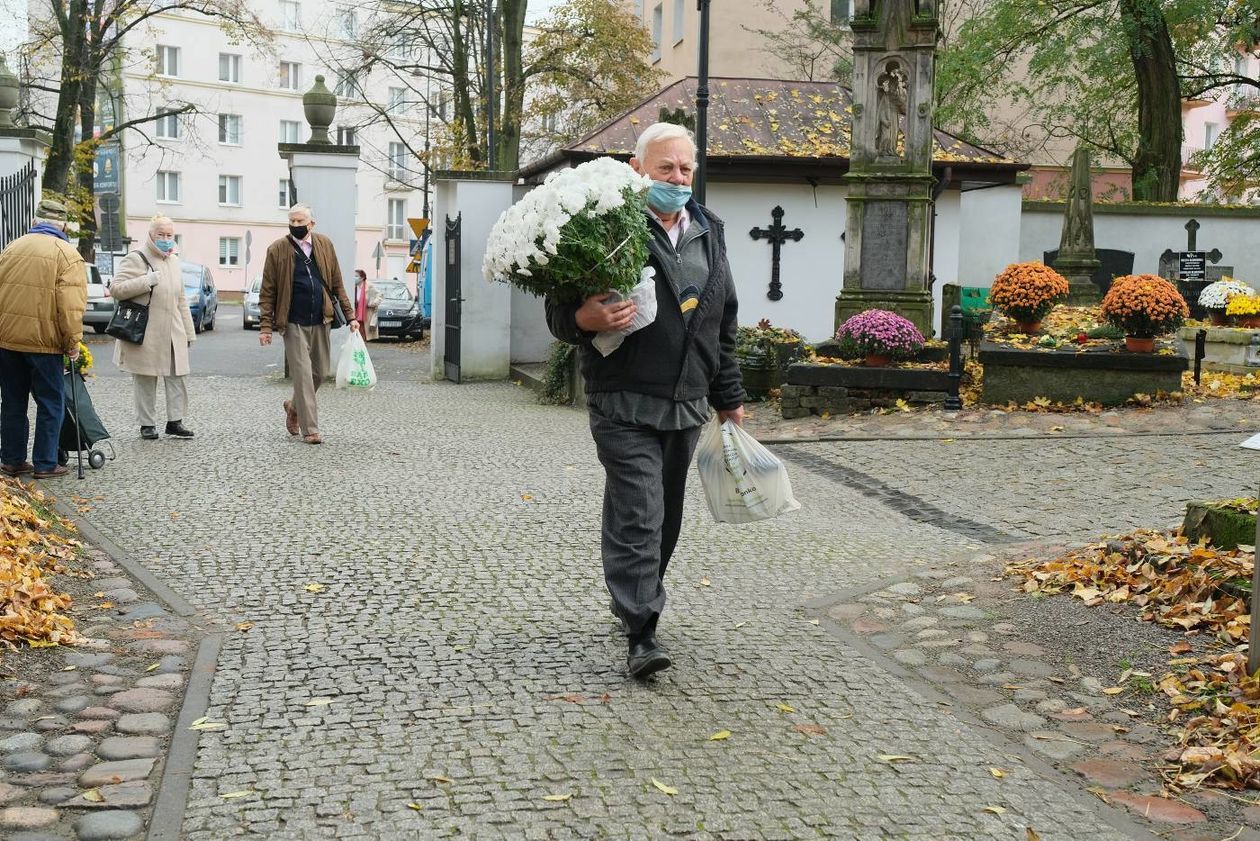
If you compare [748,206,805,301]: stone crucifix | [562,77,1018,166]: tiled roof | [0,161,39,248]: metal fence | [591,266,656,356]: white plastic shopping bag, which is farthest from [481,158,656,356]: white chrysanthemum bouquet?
[748,206,805,301]: stone crucifix

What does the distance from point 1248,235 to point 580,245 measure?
89.6ft

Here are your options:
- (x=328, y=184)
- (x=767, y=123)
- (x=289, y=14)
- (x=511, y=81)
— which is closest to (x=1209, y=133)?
(x=511, y=81)

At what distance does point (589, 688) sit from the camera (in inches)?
201

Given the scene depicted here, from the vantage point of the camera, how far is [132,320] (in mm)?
11922

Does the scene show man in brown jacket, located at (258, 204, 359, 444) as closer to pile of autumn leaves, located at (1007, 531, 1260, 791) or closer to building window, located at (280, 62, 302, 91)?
pile of autumn leaves, located at (1007, 531, 1260, 791)

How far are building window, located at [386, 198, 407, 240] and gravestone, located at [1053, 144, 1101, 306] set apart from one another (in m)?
53.0

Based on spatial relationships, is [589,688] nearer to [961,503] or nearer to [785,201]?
[961,503]

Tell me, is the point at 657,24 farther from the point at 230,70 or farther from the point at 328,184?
the point at 328,184

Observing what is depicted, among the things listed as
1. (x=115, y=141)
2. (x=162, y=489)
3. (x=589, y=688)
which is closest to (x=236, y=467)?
(x=162, y=489)

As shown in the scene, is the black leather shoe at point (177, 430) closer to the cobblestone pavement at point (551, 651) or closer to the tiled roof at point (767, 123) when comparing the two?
the cobblestone pavement at point (551, 651)

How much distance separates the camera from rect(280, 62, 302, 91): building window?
7075 cm

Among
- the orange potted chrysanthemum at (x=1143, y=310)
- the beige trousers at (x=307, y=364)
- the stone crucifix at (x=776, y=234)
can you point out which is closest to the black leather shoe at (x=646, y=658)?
the beige trousers at (x=307, y=364)

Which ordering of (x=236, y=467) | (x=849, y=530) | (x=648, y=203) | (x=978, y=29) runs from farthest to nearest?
(x=978, y=29), (x=236, y=467), (x=849, y=530), (x=648, y=203)

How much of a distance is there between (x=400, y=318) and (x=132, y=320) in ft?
Result: 73.2
